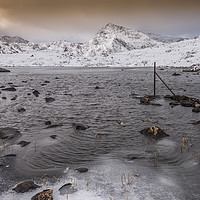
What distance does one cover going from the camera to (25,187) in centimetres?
449

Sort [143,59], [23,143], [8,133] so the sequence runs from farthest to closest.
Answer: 1. [143,59]
2. [8,133]
3. [23,143]

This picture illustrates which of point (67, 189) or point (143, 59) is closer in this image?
point (67, 189)

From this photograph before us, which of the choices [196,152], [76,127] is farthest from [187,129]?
[76,127]

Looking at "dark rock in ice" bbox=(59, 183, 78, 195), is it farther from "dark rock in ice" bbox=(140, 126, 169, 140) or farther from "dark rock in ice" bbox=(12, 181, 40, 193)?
"dark rock in ice" bbox=(140, 126, 169, 140)

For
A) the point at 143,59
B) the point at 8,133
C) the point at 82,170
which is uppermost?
the point at 143,59

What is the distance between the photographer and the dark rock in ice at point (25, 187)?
4432 mm

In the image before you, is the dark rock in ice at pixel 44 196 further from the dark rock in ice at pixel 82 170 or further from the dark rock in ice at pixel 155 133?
the dark rock in ice at pixel 155 133

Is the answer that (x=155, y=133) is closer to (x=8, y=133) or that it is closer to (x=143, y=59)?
(x=8, y=133)

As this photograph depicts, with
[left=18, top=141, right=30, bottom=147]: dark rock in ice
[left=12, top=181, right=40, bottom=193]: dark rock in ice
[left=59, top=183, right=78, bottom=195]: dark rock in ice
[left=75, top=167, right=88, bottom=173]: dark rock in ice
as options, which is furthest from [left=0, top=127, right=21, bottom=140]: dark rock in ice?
[left=59, top=183, right=78, bottom=195]: dark rock in ice

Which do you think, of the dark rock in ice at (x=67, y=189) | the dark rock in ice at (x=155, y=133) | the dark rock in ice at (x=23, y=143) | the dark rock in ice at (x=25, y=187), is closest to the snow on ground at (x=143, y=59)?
the dark rock in ice at (x=155, y=133)

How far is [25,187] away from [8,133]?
4.67m

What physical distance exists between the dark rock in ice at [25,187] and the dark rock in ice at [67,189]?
68 cm

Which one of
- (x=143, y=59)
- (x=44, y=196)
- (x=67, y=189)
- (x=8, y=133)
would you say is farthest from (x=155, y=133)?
(x=143, y=59)

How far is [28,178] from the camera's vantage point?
515 centimetres
